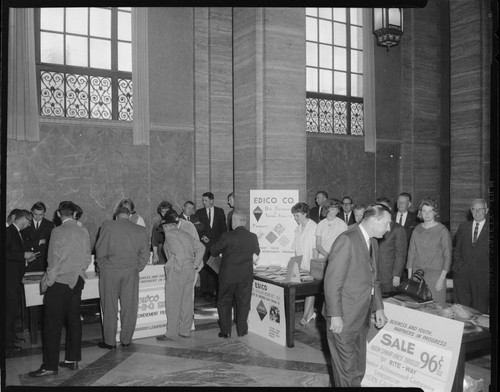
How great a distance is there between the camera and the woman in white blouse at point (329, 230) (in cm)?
643

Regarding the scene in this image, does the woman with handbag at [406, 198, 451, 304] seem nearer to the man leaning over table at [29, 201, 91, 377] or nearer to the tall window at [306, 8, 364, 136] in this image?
the man leaning over table at [29, 201, 91, 377]

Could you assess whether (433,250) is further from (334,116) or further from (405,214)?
(334,116)

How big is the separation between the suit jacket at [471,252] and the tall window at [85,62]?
6.70 meters

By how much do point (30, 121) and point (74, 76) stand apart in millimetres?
1293

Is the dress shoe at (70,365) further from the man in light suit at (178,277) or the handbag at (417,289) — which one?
the handbag at (417,289)

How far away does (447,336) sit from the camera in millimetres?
3541

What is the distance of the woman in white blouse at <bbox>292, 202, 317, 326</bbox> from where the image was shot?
6617 mm

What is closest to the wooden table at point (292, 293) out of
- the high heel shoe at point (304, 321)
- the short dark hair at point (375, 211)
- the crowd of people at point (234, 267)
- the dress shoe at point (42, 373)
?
the crowd of people at point (234, 267)

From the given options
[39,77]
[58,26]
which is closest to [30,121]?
[39,77]

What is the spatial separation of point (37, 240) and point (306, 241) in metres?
Answer: 4.07

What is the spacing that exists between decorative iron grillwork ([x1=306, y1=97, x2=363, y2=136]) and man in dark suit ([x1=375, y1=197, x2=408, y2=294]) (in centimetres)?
554

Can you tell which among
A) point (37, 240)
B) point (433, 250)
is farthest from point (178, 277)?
point (433, 250)

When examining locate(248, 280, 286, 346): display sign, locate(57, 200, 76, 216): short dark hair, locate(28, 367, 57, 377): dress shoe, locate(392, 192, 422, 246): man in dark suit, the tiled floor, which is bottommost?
the tiled floor

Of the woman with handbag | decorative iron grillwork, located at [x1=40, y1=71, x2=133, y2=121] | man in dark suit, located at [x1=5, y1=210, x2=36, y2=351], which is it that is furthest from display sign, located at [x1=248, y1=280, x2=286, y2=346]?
decorative iron grillwork, located at [x1=40, y1=71, x2=133, y2=121]
